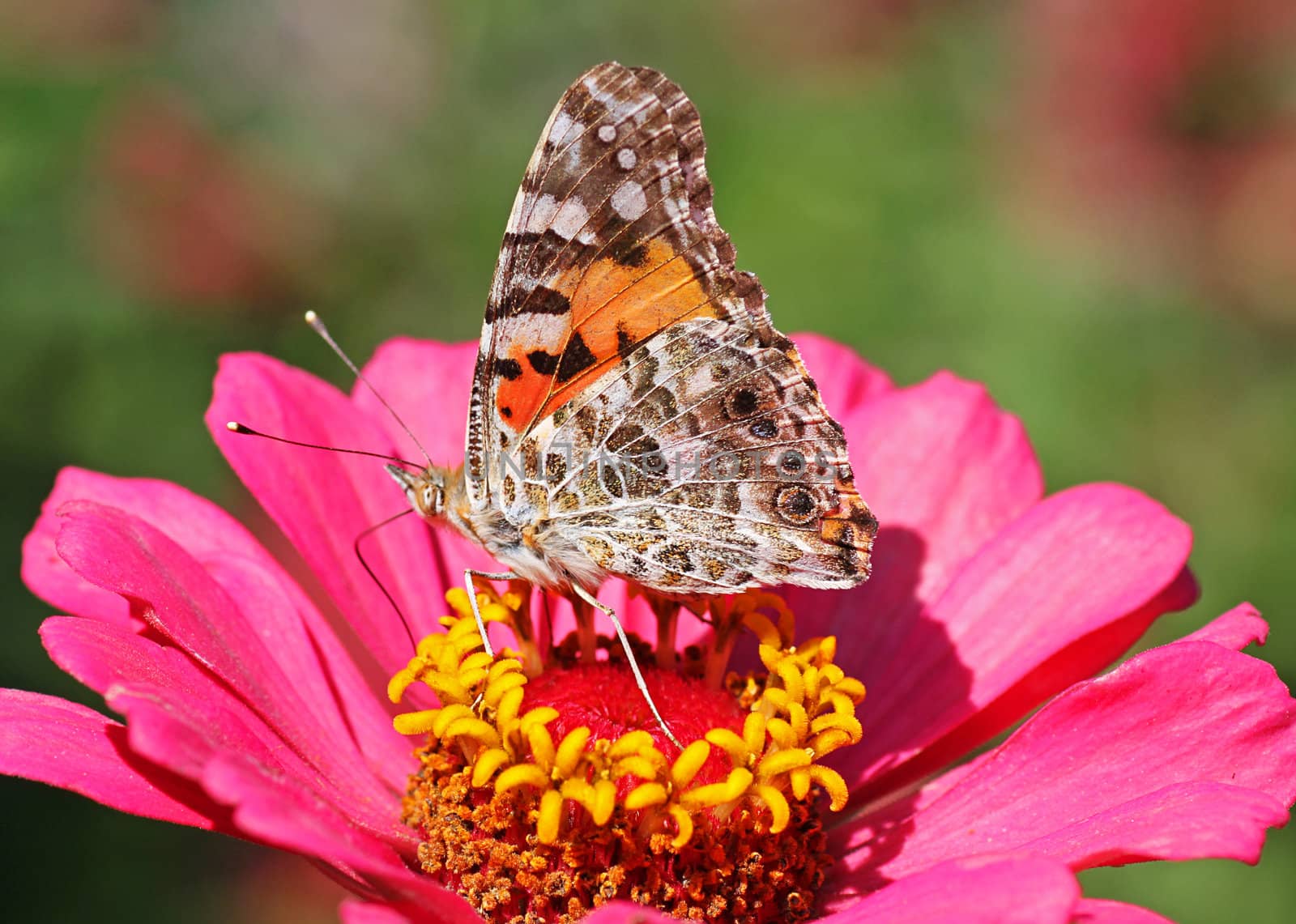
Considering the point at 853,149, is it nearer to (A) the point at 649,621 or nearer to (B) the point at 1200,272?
(B) the point at 1200,272

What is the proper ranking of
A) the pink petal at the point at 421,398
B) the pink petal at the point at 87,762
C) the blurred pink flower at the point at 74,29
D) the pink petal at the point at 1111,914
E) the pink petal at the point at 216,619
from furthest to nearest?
the blurred pink flower at the point at 74,29, the pink petal at the point at 421,398, the pink petal at the point at 216,619, the pink petal at the point at 87,762, the pink petal at the point at 1111,914

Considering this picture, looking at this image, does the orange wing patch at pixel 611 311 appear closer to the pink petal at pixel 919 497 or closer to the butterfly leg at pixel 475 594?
the butterfly leg at pixel 475 594

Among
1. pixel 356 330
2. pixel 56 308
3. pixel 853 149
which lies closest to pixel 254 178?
pixel 356 330

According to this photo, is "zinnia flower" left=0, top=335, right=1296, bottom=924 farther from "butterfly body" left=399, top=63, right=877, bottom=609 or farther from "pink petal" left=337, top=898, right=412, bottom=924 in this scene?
"butterfly body" left=399, top=63, right=877, bottom=609

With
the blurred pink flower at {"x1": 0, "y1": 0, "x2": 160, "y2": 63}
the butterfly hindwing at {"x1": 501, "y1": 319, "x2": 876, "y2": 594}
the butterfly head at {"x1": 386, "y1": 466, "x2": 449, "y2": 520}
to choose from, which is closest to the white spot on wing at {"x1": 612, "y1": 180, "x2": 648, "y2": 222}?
the butterfly hindwing at {"x1": 501, "y1": 319, "x2": 876, "y2": 594}

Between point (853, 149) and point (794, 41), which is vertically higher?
point (794, 41)

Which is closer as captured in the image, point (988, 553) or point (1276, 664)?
point (988, 553)

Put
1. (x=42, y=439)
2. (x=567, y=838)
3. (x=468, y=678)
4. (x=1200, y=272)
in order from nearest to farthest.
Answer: (x=567, y=838), (x=468, y=678), (x=42, y=439), (x=1200, y=272)

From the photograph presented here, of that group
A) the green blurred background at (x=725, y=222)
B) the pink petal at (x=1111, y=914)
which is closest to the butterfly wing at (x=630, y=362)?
the pink petal at (x=1111, y=914)
